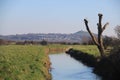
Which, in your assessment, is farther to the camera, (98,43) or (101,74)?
(98,43)

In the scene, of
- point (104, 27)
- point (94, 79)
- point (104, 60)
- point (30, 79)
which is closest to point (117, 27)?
point (104, 27)

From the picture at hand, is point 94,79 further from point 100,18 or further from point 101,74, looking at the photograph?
point 100,18

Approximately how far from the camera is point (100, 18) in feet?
104

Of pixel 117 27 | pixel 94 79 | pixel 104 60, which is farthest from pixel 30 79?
pixel 117 27

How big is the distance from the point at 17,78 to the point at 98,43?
16.7 m

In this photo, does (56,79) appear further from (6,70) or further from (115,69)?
(6,70)

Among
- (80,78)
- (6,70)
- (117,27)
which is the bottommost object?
(80,78)

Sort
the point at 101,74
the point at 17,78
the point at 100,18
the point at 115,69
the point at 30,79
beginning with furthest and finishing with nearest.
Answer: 1. the point at 100,18
2. the point at 101,74
3. the point at 115,69
4. the point at 30,79
5. the point at 17,78

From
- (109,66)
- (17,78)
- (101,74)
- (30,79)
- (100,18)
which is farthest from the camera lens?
(100,18)

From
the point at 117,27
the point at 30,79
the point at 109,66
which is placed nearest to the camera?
the point at 30,79

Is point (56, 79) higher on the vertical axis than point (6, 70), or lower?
lower

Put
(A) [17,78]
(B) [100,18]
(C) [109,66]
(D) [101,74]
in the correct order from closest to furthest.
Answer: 1. (A) [17,78]
2. (C) [109,66]
3. (D) [101,74]
4. (B) [100,18]

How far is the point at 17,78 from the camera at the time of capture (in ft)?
56.1

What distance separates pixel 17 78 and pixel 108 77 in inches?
330
